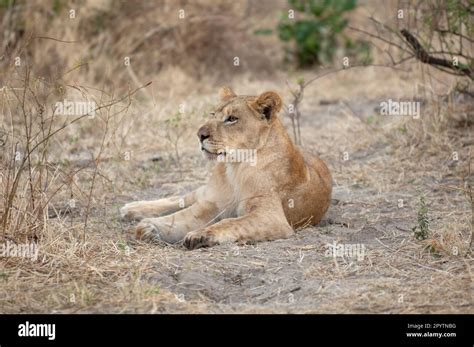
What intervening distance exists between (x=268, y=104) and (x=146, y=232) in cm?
128

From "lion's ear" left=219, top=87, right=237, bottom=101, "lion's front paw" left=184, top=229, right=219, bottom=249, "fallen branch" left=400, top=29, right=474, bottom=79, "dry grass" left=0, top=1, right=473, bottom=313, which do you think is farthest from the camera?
"fallen branch" left=400, top=29, right=474, bottom=79

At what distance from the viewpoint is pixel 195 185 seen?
319 inches

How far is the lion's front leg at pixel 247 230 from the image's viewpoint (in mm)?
5891

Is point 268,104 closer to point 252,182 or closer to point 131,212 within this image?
point 252,182

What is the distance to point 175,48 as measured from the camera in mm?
13102

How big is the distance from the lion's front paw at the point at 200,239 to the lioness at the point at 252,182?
0.61 ft

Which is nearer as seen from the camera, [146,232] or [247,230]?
[247,230]

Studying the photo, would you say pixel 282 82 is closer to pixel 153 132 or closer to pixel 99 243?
pixel 153 132

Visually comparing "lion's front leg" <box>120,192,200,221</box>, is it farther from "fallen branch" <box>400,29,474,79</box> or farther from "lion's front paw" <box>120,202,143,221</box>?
"fallen branch" <box>400,29,474,79</box>

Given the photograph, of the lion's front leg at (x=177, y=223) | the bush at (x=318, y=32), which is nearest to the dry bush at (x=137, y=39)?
the bush at (x=318, y=32)

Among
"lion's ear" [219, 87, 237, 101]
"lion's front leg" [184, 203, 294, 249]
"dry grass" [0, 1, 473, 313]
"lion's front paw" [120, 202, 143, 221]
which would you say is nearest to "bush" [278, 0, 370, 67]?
"dry grass" [0, 1, 473, 313]

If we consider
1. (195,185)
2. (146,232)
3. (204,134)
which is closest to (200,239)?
(146,232)

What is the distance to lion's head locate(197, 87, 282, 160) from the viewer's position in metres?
6.30
